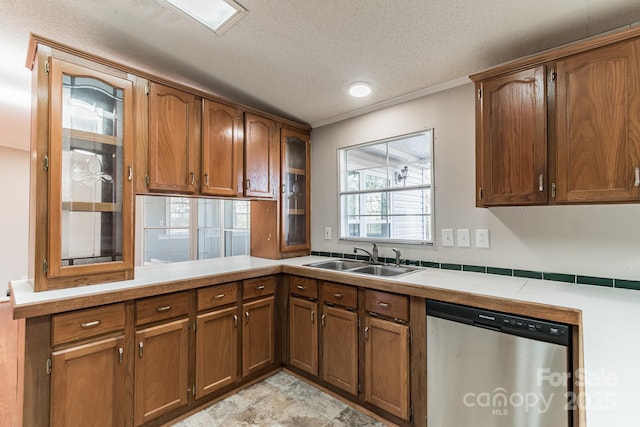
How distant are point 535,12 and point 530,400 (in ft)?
6.20

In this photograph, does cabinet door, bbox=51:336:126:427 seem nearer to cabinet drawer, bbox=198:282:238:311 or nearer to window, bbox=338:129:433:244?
cabinet drawer, bbox=198:282:238:311

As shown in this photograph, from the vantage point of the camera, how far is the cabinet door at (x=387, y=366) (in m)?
1.88

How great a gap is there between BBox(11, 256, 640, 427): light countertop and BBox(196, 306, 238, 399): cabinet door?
0.32m

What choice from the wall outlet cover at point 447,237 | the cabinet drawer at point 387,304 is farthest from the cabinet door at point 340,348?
the wall outlet cover at point 447,237

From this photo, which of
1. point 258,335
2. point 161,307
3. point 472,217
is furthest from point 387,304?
point 161,307

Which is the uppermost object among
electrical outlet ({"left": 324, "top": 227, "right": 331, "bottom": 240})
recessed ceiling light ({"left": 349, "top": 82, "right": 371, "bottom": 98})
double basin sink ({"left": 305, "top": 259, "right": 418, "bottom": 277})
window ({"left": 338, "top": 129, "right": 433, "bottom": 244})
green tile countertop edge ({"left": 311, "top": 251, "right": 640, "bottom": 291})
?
recessed ceiling light ({"left": 349, "top": 82, "right": 371, "bottom": 98})

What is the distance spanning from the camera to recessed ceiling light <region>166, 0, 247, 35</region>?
152cm

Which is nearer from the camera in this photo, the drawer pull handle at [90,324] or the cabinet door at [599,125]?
the cabinet door at [599,125]

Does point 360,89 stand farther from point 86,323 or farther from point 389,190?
point 86,323

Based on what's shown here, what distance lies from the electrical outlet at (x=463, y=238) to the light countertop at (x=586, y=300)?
0.21m

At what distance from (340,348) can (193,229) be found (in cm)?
406

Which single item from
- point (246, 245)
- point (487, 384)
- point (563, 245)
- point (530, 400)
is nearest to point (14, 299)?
point (487, 384)

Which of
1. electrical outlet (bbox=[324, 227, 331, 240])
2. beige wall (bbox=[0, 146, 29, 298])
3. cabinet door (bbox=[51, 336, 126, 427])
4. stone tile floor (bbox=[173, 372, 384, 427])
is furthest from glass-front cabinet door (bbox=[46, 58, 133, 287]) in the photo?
beige wall (bbox=[0, 146, 29, 298])

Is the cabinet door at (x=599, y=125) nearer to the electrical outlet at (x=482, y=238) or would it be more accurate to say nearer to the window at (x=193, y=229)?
the electrical outlet at (x=482, y=238)
